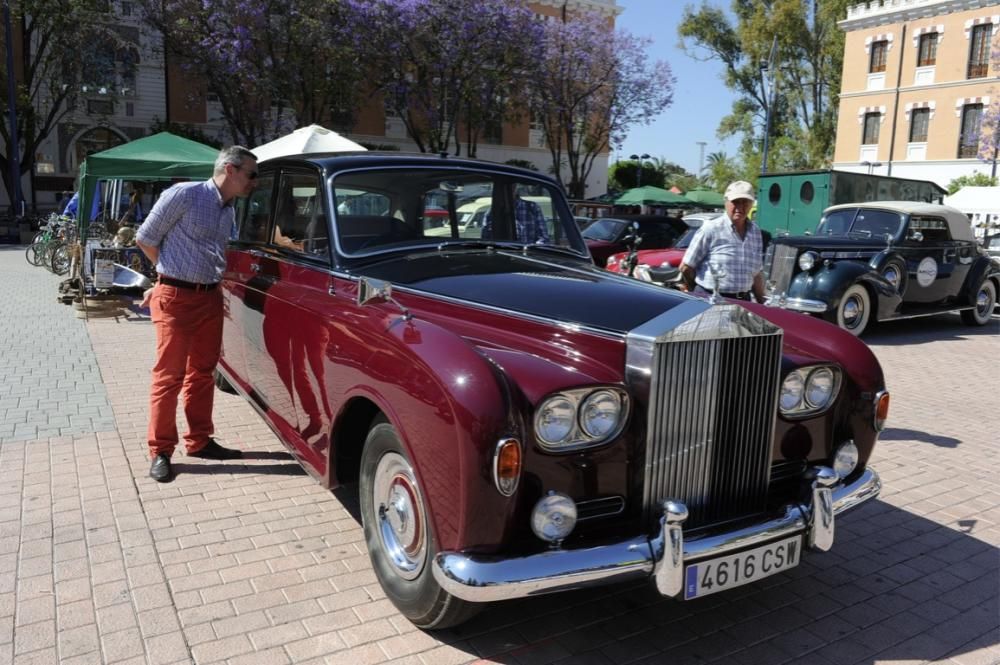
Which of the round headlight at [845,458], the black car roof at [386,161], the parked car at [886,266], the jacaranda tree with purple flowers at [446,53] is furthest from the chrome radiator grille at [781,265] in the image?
the jacaranda tree with purple flowers at [446,53]

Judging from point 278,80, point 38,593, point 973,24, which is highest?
point 973,24

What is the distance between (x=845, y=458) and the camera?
3262 millimetres

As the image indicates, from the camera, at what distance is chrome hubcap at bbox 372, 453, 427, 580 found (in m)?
2.82

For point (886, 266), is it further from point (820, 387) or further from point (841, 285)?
point (820, 387)

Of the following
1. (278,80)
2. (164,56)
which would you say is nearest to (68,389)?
(278,80)

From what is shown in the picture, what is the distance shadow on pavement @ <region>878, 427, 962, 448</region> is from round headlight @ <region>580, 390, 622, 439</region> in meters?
4.06

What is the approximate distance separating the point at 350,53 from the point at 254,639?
1074 inches

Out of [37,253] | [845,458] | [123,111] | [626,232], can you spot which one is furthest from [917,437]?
[123,111]

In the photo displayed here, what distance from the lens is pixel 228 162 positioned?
4.43m

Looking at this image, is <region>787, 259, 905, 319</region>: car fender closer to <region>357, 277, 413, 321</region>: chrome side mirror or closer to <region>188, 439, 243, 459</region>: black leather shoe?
<region>188, 439, 243, 459</region>: black leather shoe

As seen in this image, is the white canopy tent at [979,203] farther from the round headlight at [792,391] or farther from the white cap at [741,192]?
the round headlight at [792,391]

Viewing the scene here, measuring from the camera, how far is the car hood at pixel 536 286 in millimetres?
3004

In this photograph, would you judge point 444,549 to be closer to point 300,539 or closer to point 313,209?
point 300,539

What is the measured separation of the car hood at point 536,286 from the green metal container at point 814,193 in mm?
11414
